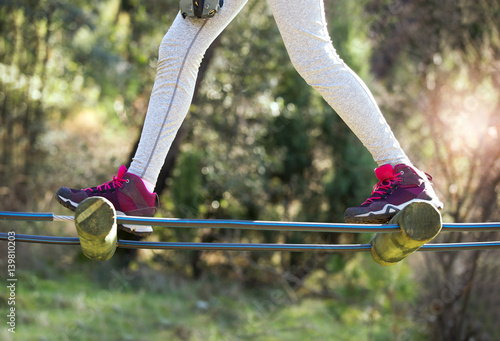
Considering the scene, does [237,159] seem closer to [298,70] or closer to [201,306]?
[201,306]

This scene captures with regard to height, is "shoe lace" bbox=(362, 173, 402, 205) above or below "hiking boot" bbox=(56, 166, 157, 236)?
above

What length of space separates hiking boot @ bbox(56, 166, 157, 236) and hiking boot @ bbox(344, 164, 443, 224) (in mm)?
539

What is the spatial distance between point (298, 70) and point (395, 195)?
413 millimetres

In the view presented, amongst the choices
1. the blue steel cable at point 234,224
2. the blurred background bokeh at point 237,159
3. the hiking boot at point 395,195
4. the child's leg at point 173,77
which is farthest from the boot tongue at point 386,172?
the blurred background bokeh at point 237,159

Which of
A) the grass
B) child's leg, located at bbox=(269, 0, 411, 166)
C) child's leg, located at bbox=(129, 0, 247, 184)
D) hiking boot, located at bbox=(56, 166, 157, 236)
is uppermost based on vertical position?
child's leg, located at bbox=(269, 0, 411, 166)

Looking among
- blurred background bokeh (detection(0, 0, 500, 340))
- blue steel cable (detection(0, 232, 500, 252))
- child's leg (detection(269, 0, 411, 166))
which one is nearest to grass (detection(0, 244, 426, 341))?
blurred background bokeh (detection(0, 0, 500, 340))

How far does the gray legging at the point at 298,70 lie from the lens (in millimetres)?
1382

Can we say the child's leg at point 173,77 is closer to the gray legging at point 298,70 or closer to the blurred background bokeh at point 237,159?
→ the gray legging at point 298,70

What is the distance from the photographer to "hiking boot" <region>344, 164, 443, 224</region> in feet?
4.60

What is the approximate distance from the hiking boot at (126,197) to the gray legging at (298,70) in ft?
0.12

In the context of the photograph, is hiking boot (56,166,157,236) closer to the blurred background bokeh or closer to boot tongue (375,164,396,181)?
boot tongue (375,164,396,181)

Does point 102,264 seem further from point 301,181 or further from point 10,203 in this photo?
point 301,181

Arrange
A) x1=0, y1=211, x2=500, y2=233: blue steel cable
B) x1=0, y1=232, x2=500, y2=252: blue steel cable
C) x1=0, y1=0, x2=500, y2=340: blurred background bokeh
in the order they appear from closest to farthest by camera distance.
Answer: x1=0, y1=211, x2=500, y2=233: blue steel cable → x1=0, y1=232, x2=500, y2=252: blue steel cable → x1=0, y1=0, x2=500, y2=340: blurred background bokeh

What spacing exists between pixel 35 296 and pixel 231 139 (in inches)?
84.0
